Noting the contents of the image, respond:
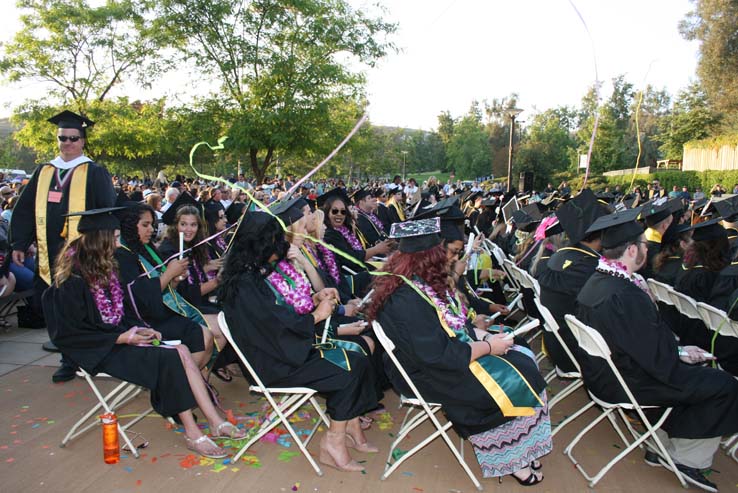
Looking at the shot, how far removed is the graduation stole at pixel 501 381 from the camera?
3.34m

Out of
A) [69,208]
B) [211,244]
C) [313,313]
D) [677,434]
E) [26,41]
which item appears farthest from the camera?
[26,41]

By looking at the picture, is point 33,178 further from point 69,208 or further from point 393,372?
point 393,372

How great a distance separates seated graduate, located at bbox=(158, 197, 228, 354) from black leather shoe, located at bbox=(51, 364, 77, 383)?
126cm

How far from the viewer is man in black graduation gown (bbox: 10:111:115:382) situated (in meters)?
5.08

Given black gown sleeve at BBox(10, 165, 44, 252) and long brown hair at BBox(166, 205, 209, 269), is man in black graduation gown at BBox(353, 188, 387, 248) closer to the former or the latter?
long brown hair at BBox(166, 205, 209, 269)

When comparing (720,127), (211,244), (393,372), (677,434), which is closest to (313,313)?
(393,372)

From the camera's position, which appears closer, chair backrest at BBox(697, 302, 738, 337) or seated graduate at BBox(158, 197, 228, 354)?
chair backrest at BBox(697, 302, 738, 337)

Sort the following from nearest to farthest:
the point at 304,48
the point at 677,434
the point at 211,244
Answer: the point at 677,434, the point at 211,244, the point at 304,48

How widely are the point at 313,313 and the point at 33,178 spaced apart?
10.6 feet

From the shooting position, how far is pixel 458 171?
246 feet

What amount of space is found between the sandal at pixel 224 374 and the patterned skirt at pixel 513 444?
9.21 ft

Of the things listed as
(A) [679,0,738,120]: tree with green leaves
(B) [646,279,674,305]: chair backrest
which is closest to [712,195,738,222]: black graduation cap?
(B) [646,279,674,305]: chair backrest

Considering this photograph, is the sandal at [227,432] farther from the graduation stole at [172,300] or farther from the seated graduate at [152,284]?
the graduation stole at [172,300]

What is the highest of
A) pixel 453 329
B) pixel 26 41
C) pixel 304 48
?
pixel 26 41
